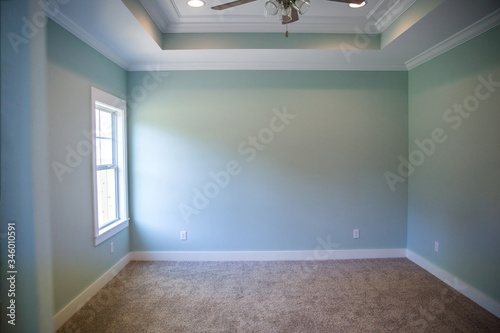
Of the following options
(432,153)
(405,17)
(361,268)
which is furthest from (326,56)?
(361,268)

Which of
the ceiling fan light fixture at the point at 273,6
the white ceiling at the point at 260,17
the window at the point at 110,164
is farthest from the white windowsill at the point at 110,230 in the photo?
the ceiling fan light fixture at the point at 273,6

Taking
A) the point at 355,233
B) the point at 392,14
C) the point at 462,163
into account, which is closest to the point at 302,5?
the point at 392,14

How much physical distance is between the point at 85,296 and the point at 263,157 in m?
2.44

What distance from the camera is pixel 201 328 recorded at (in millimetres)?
2111

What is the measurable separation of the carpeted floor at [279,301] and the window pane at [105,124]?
1.68 m

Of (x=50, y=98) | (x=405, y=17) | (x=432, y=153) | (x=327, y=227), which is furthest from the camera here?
(x=327, y=227)

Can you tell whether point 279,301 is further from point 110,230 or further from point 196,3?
point 196,3

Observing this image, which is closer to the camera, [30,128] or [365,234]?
[30,128]

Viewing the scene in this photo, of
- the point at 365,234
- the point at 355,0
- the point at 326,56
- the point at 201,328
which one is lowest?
the point at 201,328

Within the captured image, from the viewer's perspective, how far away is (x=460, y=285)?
102 inches

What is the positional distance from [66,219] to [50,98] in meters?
1.02

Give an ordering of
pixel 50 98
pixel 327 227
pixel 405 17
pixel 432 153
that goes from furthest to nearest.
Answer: pixel 327 227 → pixel 432 153 → pixel 405 17 → pixel 50 98

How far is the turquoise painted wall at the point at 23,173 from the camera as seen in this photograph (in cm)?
117

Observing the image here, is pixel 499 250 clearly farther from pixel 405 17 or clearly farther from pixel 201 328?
pixel 201 328
